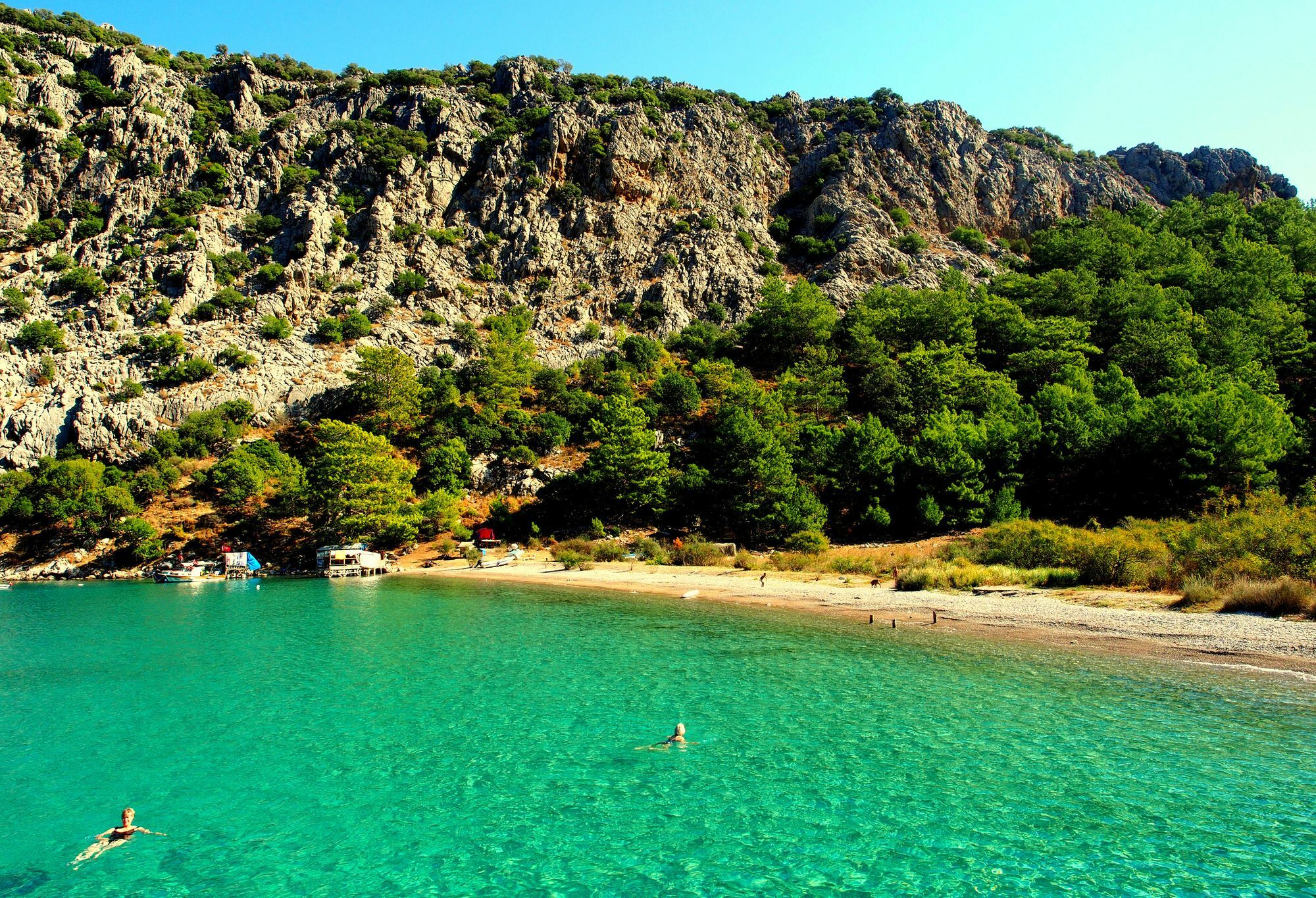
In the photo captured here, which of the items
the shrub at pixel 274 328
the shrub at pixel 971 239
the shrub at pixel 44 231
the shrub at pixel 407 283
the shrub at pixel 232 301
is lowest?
the shrub at pixel 274 328

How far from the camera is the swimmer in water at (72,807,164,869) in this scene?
8734 mm

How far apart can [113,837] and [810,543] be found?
41810 millimetres

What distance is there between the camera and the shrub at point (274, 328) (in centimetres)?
7231

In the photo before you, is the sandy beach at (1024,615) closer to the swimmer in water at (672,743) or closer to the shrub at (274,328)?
the swimmer in water at (672,743)

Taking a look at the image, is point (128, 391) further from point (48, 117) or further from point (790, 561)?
point (790, 561)

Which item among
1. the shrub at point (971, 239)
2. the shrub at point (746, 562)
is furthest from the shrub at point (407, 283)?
the shrub at point (971, 239)

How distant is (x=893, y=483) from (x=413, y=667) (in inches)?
1613

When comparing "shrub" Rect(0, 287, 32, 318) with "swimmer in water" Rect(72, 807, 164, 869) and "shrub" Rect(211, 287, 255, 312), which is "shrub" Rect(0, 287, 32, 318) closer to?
"shrub" Rect(211, 287, 255, 312)

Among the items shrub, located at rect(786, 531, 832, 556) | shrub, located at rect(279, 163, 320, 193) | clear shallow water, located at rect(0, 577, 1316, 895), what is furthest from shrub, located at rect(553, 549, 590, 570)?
shrub, located at rect(279, 163, 320, 193)

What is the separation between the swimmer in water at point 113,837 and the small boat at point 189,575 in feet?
151

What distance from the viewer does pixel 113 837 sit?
29.8 feet

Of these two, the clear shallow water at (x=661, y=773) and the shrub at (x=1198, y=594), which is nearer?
the clear shallow water at (x=661, y=773)

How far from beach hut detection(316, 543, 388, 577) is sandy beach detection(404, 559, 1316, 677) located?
47.7 feet

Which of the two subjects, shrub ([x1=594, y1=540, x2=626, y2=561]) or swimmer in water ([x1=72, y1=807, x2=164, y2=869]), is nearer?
swimmer in water ([x1=72, y1=807, x2=164, y2=869])
